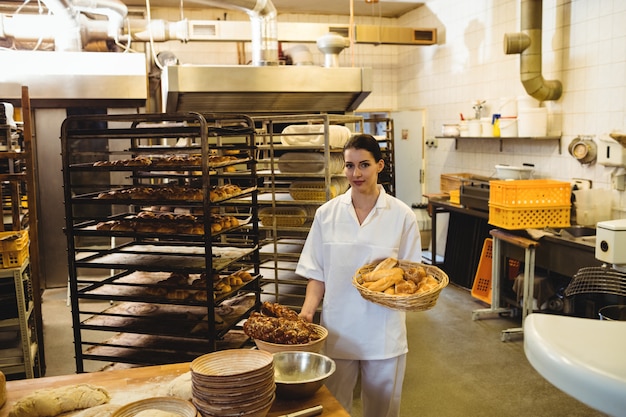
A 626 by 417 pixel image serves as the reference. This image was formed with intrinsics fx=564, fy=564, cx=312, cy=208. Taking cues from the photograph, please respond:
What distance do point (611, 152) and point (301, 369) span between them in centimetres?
364

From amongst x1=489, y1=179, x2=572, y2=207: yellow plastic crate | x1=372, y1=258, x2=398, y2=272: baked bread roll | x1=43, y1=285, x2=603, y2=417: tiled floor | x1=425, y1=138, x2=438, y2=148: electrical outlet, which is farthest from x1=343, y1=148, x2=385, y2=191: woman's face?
x1=425, y1=138, x2=438, y2=148: electrical outlet

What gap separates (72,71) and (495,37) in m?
4.58

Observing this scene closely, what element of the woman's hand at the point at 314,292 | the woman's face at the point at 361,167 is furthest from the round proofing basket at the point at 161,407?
the woman's face at the point at 361,167

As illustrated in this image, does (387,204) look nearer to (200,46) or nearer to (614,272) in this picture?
(614,272)

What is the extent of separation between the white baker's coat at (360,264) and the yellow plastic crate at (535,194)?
240 cm

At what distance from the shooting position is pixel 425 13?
7.80 meters

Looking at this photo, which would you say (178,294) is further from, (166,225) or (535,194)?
(535,194)

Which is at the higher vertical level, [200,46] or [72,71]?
[200,46]

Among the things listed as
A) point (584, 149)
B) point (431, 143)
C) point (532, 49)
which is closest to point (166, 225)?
point (584, 149)

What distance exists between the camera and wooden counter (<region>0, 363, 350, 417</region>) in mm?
1709

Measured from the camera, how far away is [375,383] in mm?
2453

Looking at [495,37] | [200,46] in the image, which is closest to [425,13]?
[495,37]

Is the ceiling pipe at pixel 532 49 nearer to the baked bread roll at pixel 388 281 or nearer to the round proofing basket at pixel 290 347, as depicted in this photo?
the baked bread roll at pixel 388 281

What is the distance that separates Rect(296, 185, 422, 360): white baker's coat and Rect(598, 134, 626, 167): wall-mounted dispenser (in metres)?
2.64
